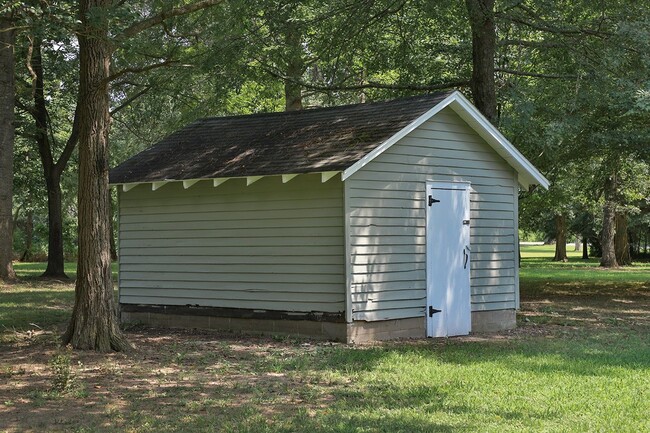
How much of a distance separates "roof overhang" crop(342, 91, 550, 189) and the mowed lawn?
2831mm

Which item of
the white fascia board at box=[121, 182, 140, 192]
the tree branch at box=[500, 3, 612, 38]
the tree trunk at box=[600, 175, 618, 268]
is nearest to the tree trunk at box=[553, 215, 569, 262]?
the tree trunk at box=[600, 175, 618, 268]

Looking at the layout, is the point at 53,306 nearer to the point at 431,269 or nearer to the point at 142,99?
the point at 431,269

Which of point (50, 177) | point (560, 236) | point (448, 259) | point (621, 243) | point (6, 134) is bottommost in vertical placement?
point (448, 259)

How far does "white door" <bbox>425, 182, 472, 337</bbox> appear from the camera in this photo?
1330cm

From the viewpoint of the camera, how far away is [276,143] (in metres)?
13.9

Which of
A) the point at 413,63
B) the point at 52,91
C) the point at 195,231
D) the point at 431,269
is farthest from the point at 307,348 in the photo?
the point at 52,91

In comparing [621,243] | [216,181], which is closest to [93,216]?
[216,181]

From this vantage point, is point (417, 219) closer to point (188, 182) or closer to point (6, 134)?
point (188, 182)

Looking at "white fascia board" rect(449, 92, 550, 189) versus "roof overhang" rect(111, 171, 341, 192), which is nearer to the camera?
"roof overhang" rect(111, 171, 341, 192)

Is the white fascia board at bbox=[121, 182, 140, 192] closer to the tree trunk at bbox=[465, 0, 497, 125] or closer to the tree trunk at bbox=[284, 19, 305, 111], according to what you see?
the tree trunk at bbox=[284, 19, 305, 111]

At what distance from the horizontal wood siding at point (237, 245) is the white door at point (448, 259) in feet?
6.07

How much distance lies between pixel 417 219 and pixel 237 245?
10.1 feet

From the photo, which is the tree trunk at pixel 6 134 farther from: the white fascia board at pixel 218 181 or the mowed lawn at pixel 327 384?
the white fascia board at pixel 218 181

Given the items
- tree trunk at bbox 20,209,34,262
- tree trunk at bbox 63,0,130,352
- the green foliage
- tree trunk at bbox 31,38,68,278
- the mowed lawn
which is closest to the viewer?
the mowed lawn
